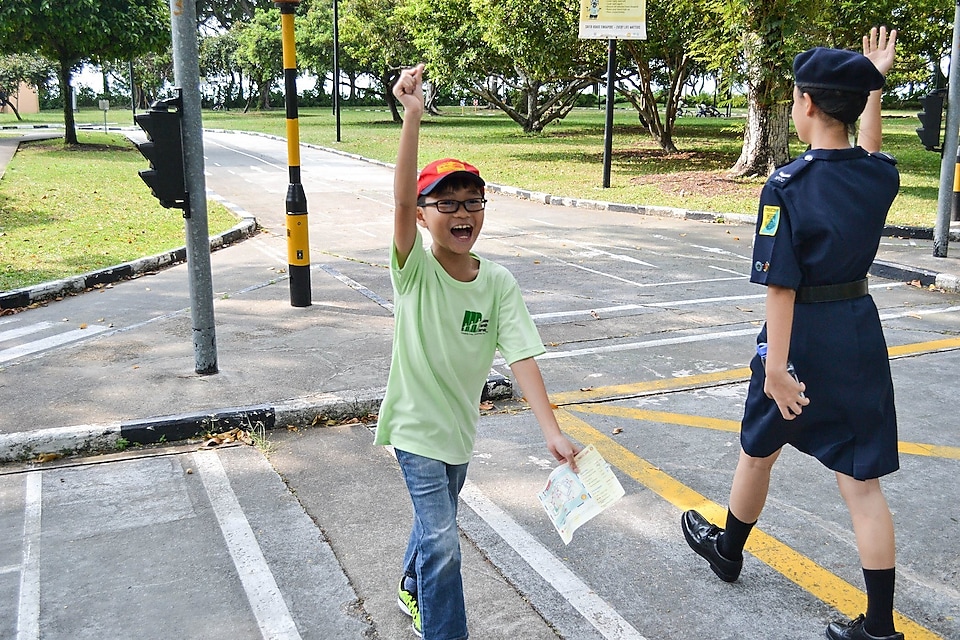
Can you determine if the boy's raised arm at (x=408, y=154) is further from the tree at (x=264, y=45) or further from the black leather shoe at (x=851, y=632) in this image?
the tree at (x=264, y=45)

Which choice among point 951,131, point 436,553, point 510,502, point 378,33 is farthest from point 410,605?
point 378,33

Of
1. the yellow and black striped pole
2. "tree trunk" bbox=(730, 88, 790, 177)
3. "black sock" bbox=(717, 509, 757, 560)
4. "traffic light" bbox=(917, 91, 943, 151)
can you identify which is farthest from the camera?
"tree trunk" bbox=(730, 88, 790, 177)

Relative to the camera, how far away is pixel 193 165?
20.0 ft

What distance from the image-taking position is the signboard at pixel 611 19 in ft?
59.5

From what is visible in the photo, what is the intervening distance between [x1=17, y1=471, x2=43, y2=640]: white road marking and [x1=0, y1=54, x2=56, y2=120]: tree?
59380 mm

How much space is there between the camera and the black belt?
10.3ft

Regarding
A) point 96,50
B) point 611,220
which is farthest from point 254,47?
point 611,220

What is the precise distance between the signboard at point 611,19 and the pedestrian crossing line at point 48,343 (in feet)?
41.5

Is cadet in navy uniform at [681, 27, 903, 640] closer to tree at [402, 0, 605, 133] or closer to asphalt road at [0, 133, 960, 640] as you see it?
asphalt road at [0, 133, 960, 640]

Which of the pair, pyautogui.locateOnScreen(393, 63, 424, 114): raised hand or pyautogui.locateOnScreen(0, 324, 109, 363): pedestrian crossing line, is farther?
pyautogui.locateOnScreen(0, 324, 109, 363): pedestrian crossing line

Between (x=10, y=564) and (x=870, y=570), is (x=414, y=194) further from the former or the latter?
(x=10, y=564)

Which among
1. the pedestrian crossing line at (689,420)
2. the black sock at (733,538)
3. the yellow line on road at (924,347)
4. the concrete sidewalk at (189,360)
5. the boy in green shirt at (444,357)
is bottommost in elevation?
the pedestrian crossing line at (689,420)

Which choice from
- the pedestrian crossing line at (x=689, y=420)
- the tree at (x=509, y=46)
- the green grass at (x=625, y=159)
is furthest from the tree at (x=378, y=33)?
the pedestrian crossing line at (x=689, y=420)

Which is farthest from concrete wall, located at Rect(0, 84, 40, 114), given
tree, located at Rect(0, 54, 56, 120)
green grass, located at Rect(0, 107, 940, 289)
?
green grass, located at Rect(0, 107, 940, 289)
